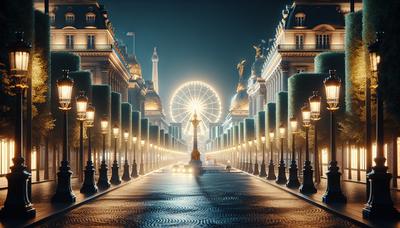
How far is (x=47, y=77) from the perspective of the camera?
47.3m

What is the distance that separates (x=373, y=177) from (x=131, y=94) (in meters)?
172

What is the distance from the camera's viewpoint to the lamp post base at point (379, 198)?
22.1 meters

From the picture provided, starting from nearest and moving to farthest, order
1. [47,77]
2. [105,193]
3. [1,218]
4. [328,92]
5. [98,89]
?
[1,218] → [328,92] → [105,193] → [47,77] → [98,89]

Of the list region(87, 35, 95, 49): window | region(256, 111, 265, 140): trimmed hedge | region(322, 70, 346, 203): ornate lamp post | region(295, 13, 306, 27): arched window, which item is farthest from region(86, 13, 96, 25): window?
region(322, 70, 346, 203): ornate lamp post

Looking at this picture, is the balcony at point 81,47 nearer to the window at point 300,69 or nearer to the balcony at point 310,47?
the balcony at point 310,47

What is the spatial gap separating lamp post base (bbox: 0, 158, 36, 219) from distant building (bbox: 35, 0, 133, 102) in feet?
345

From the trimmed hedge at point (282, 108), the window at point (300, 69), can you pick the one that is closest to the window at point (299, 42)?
the window at point (300, 69)

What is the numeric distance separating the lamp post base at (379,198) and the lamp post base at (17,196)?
9596 millimetres

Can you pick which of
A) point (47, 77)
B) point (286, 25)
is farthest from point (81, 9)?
point (47, 77)

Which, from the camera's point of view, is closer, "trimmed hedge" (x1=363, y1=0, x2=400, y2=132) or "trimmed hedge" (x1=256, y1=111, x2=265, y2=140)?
"trimmed hedge" (x1=363, y1=0, x2=400, y2=132)

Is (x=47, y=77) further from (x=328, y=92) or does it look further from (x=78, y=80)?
(x=328, y=92)

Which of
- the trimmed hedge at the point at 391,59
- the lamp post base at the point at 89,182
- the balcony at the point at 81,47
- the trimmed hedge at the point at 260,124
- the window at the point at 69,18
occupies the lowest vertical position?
the lamp post base at the point at 89,182

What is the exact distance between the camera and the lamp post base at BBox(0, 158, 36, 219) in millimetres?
22156

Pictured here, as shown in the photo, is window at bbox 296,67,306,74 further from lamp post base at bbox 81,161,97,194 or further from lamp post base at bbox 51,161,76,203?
lamp post base at bbox 51,161,76,203
